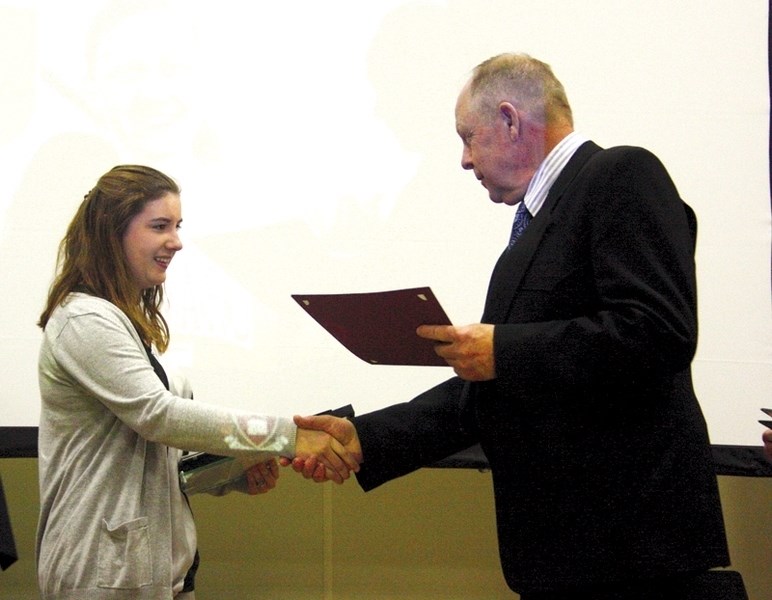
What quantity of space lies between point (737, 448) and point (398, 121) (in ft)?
5.03

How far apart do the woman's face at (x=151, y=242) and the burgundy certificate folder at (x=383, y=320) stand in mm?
635

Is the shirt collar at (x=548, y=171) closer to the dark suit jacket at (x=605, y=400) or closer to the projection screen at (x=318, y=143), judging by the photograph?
the dark suit jacket at (x=605, y=400)

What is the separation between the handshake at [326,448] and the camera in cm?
234

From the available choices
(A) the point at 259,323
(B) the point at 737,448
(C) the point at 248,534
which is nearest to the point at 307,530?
(C) the point at 248,534

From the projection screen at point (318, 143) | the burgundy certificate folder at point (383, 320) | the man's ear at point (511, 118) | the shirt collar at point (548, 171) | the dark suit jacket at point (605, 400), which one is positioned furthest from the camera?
the projection screen at point (318, 143)

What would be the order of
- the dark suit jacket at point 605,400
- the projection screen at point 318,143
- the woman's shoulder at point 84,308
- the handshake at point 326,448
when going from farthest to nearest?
1. the projection screen at point 318,143
2. the handshake at point 326,448
3. the woman's shoulder at point 84,308
4. the dark suit jacket at point 605,400

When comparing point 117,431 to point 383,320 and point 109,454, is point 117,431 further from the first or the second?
point 383,320

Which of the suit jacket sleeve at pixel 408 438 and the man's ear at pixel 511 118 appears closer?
the man's ear at pixel 511 118

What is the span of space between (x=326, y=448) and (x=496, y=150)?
2.89 ft

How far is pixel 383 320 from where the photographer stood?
1808 mm

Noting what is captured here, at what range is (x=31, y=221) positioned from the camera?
3.09m

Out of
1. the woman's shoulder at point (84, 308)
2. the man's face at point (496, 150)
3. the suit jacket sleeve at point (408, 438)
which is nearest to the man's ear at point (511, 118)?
the man's face at point (496, 150)

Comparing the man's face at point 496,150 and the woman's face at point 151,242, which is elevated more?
the man's face at point 496,150

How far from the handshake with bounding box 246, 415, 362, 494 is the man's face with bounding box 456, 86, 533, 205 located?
0.73m
